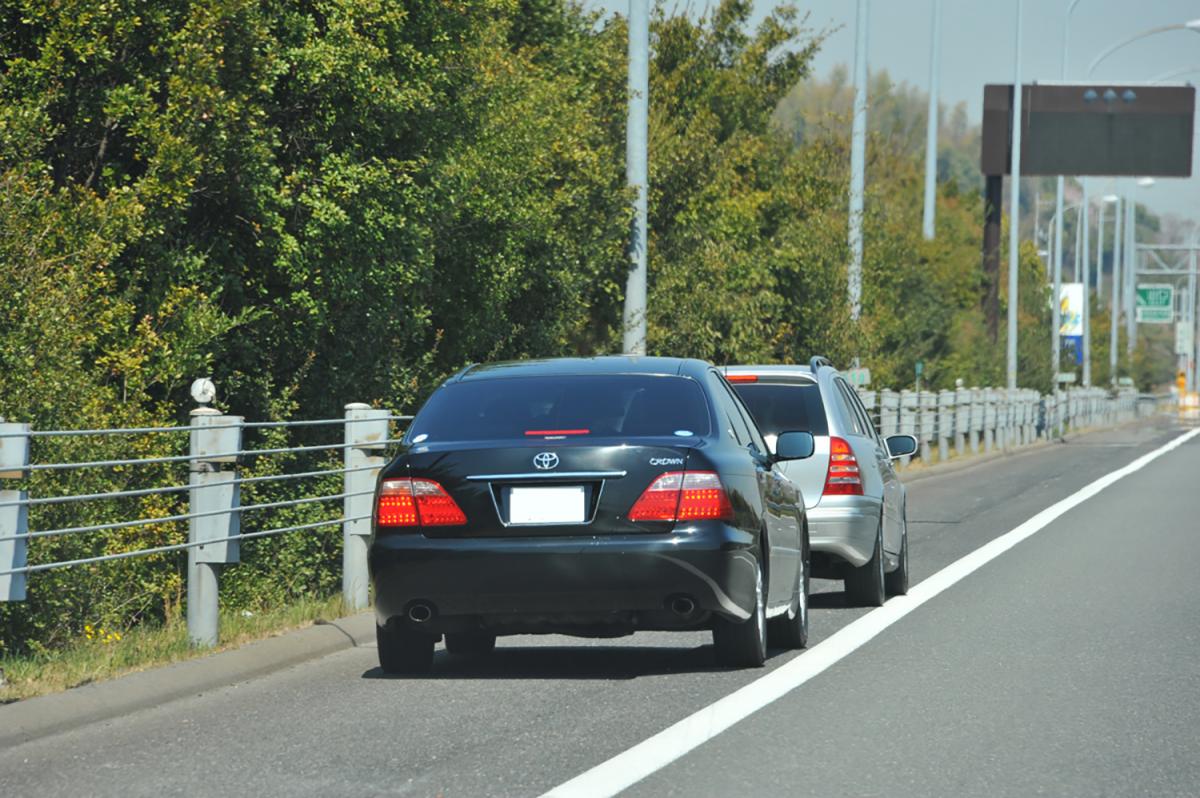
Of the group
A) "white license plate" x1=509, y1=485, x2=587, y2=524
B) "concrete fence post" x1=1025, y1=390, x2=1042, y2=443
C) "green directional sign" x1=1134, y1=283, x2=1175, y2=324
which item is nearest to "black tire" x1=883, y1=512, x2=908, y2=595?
"white license plate" x1=509, y1=485, x2=587, y2=524

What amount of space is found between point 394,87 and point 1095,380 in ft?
285

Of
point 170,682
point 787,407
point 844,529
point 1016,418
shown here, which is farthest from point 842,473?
point 1016,418

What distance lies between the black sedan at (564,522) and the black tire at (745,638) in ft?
0.34

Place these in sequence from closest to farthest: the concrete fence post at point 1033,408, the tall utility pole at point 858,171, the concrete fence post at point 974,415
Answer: the tall utility pole at point 858,171
the concrete fence post at point 974,415
the concrete fence post at point 1033,408

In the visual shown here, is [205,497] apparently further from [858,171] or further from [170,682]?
[858,171]

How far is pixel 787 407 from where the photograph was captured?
14578 mm

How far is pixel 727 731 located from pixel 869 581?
5661mm

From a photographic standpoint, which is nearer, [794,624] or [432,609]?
[432,609]

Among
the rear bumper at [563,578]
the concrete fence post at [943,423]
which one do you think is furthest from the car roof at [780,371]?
the concrete fence post at [943,423]

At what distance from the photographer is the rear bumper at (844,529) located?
14.1m

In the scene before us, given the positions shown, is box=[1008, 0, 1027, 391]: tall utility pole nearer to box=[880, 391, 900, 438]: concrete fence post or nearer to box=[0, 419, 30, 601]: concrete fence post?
box=[880, 391, 900, 438]: concrete fence post

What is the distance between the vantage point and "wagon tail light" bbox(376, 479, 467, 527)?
10102mm

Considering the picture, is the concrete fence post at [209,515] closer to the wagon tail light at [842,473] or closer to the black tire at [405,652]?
the black tire at [405,652]

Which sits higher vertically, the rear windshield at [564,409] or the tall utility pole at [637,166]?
the tall utility pole at [637,166]
